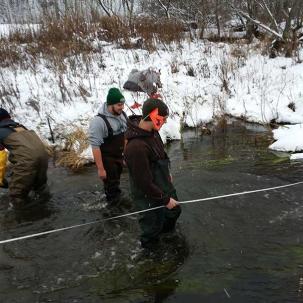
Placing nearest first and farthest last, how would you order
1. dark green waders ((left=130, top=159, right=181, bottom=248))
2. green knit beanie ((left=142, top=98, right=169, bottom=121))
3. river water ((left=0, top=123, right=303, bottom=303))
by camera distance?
green knit beanie ((left=142, top=98, right=169, bottom=121)) → river water ((left=0, top=123, right=303, bottom=303)) → dark green waders ((left=130, top=159, right=181, bottom=248))

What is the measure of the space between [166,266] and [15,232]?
2.26 meters

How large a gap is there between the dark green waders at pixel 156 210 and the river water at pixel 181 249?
0.32 metres

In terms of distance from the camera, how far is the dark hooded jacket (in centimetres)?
369

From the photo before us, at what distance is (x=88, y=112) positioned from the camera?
10039 mm

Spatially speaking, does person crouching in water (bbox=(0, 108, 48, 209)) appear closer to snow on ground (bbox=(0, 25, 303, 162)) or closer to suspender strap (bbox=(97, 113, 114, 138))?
suspender strap (bbox=(97, 113, 114, 138))

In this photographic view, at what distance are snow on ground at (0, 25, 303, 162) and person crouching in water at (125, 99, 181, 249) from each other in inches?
170

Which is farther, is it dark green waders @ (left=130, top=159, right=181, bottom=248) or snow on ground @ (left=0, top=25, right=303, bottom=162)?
snow on ground @ (left=0, top=25, right=303, bottom=162)

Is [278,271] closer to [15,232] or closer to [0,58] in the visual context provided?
[15,232]

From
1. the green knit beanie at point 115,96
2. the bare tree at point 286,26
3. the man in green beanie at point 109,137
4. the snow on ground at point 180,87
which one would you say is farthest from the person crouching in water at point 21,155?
the bare tree at point 286,26

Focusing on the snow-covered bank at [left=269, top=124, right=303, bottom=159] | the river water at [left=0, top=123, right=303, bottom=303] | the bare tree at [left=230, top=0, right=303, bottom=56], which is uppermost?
the bare tree at [left=230, top=0, right=303, bottom=56]

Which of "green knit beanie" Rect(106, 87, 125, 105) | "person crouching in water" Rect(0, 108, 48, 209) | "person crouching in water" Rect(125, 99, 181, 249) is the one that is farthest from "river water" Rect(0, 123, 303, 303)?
"green knit beanie" Rect(106, 87, 125, 105)

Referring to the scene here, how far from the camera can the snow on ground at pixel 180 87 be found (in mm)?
9672

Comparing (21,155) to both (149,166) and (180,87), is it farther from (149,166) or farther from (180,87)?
(180,87)

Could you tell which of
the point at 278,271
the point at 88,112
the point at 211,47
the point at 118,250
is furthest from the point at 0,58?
the point at 278,271
